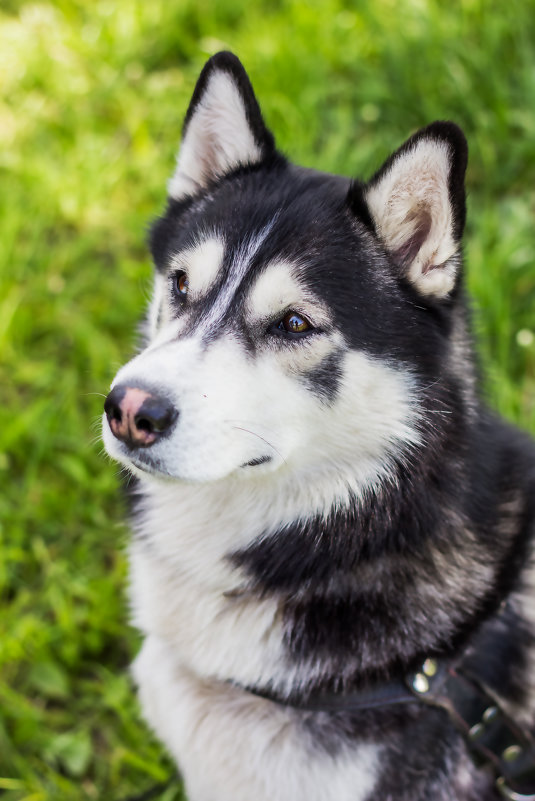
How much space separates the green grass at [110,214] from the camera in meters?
2.88

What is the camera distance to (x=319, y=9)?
4.89 metres

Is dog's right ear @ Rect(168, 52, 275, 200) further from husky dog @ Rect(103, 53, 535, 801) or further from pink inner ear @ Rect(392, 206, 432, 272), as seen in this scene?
pink inner ear @ Rect(392, 206, 432, 272)

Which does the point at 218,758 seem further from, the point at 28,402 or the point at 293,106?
the point at 293,106

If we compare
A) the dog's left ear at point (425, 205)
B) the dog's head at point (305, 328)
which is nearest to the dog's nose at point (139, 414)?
the dog's head at point (305, 328)

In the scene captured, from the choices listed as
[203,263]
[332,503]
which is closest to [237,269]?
[203,263]

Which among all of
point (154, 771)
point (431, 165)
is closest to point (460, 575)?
point (431, 165)

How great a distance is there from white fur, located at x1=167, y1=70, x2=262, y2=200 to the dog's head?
4 cm

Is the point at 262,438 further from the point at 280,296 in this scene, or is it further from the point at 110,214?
the point at 110,214

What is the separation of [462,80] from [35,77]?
2.94m

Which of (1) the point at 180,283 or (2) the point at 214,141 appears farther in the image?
(2) the point at 214,141

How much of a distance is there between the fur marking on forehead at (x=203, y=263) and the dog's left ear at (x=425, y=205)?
17.1 inches

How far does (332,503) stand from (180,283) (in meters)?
0.78

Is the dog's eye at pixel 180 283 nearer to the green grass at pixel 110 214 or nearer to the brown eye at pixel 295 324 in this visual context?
the brown eye at pixel 295 324

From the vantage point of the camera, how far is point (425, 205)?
1.90 metres
